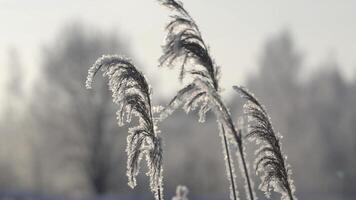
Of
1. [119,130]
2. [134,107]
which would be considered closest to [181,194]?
[134,107]

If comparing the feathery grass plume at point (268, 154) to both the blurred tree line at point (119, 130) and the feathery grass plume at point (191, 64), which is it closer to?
the feathery grass plume at point (191, 64)

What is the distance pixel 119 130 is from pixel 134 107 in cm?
3923

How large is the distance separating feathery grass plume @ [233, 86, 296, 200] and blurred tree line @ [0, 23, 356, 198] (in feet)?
121

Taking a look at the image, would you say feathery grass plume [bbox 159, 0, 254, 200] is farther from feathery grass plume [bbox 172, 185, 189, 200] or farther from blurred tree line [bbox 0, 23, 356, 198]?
blurred tree line [bbox 0, 23, 356, 198]

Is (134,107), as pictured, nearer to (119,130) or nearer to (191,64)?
(191,64)

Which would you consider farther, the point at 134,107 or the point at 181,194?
the point at 181,194

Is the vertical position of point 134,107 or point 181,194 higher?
point 134,107

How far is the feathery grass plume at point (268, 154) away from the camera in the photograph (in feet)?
17.3

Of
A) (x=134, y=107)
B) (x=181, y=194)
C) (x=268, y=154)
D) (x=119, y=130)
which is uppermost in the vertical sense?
(x=119, y=130)

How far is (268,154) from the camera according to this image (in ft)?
17.6

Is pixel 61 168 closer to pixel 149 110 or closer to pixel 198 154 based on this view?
pixel 198 154

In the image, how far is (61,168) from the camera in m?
46.3

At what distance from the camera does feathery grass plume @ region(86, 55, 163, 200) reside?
5.39 metres

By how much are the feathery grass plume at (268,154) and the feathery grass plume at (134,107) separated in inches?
25.8
